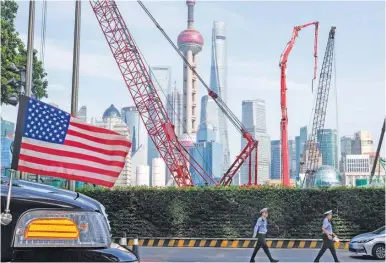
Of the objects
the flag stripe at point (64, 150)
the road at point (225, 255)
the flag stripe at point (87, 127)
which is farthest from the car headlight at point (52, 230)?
the road at point (225, 255)

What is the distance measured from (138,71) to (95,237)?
138ft

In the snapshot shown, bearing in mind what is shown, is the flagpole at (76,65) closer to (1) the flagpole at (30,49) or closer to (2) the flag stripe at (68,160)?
(1) the flagpole at (30,49)

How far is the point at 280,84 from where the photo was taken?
1689 inches

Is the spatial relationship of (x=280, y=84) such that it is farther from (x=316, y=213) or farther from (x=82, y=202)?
(x=82, y=202)

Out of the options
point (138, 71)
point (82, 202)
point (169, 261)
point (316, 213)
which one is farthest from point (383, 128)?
point (82, 202)

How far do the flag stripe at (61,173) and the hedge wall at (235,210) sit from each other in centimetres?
1943

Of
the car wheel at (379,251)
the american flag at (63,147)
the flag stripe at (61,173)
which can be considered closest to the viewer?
the american flag at (63,147)

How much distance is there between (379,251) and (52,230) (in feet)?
54.3

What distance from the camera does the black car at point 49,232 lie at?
7.56 ft

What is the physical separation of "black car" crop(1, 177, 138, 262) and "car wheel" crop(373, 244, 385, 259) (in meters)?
16.2

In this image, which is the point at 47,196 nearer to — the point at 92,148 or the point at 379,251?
the point at 92,148

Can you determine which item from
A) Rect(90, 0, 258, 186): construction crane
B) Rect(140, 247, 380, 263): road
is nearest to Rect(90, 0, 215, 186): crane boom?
Rect(90, 0, 258, 186): construction crane

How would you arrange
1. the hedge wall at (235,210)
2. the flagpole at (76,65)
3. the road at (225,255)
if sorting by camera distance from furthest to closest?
the hedge wall at (235,210), the road at (225,255), the flagpole at (76,65)

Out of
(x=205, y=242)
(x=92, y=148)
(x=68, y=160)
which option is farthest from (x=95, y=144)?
(x=205, y=242)
